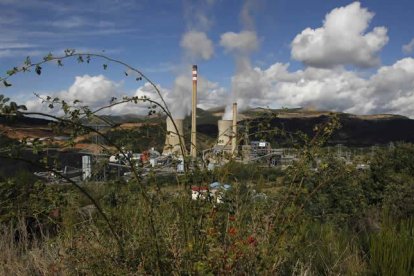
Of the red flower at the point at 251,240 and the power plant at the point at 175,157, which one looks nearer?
the red flower at the point at 251,240

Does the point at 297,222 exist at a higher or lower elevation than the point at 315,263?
higher

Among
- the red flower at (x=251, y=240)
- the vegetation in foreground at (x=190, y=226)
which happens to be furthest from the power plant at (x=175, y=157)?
the red flower at (x=251, y=240)

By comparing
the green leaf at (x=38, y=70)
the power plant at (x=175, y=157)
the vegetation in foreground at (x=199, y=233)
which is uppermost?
the green leaf at (x=38, y=70)

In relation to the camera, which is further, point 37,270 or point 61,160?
point 37,270

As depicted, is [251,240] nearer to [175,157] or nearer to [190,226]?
[190,226]

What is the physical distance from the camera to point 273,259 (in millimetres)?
2188

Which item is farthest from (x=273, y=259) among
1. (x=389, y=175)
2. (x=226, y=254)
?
(x=389, y=175)

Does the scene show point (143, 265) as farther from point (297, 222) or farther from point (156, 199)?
point (297, 222)

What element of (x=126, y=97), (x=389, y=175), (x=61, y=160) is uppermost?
(x=126, y=97)

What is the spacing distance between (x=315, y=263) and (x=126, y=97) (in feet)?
5.51

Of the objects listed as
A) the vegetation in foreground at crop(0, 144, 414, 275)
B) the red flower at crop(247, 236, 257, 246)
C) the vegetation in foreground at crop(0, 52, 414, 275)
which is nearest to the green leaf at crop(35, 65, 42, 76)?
the vegetation in foreground at crop(0, 52, 414, 275)

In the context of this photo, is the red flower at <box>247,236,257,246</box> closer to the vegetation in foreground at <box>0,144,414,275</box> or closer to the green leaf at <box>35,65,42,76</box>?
the vegetation in foreground at <box>0,144,414,275</box>

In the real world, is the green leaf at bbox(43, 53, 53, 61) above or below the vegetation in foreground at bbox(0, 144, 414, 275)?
above

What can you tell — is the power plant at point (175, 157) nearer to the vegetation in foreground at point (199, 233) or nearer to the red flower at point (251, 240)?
the vegetation in foreground at point (199, 233)
